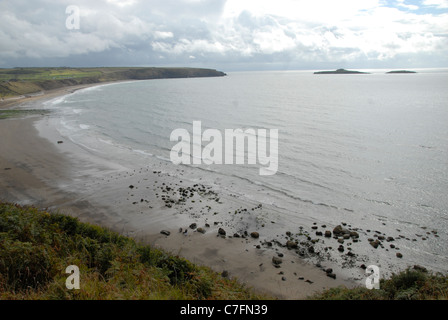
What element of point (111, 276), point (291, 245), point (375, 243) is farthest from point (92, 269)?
point (375, 243)

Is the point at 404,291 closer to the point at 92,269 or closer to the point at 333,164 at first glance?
the point at 92,269

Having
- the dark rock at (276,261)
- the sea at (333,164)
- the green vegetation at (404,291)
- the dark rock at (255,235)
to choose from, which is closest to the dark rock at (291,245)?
the dark rock at (276,261)

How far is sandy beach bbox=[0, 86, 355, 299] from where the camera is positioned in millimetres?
12039

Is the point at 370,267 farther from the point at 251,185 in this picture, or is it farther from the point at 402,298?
the point at 251,185

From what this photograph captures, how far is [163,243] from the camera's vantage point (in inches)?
559

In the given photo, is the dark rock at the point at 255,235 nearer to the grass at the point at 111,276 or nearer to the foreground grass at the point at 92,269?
the grass at the point at 111,276

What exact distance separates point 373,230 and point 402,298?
8.26 metres

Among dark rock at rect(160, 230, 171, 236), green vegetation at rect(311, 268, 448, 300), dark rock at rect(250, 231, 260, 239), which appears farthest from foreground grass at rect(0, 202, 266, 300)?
dark rock at rect(250, 231, 260, 239)

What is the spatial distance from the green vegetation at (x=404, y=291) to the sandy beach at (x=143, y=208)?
2100mm

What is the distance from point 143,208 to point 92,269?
9.07 metres

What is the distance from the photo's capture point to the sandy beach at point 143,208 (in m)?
12.0

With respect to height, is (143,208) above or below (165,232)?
above

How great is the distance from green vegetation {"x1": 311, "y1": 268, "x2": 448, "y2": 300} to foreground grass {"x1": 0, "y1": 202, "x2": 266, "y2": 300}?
278 centimetres

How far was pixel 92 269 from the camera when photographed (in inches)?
354
